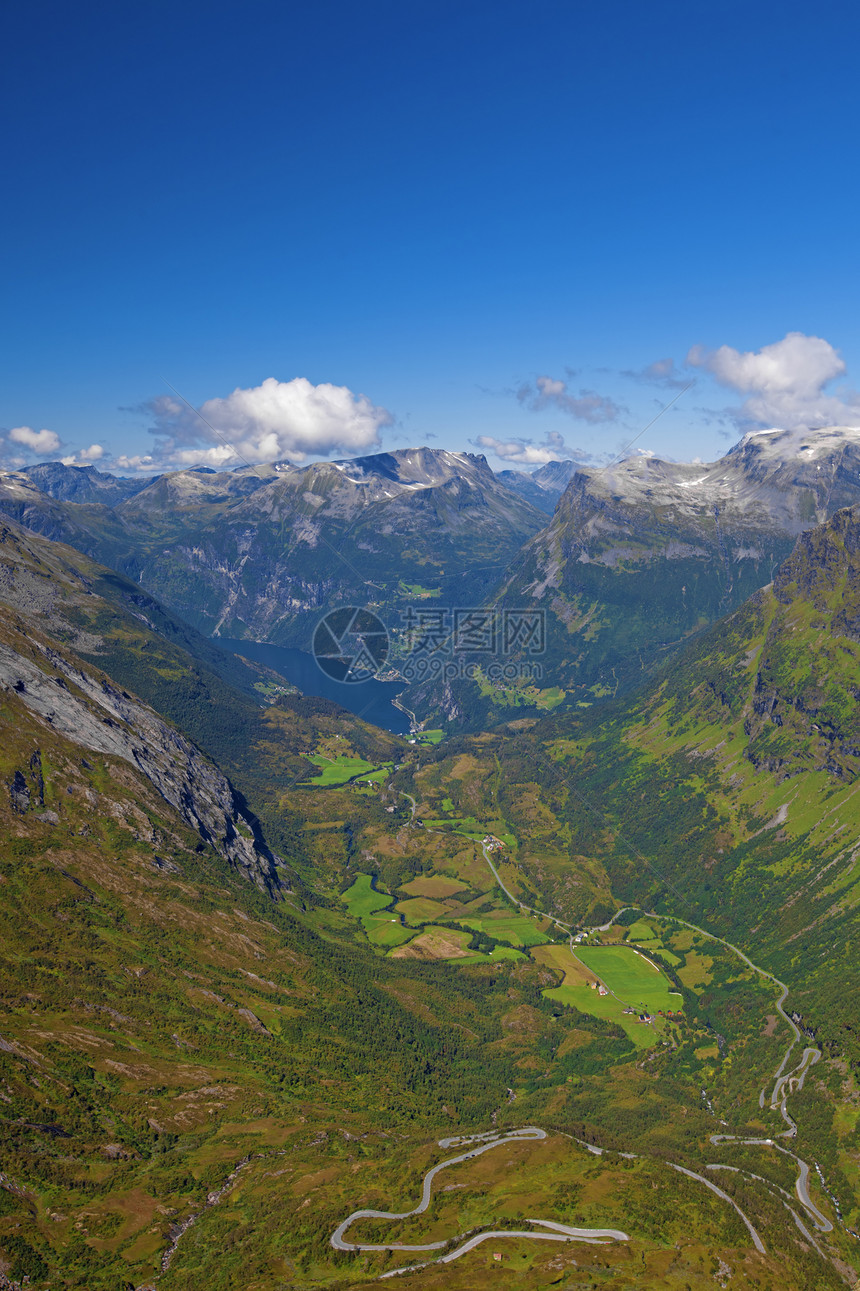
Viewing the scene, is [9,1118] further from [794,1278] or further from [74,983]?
[794,1278]

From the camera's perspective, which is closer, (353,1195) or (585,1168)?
(353,1195)

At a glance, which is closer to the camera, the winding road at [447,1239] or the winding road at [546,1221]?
the winding road at [447,1239]

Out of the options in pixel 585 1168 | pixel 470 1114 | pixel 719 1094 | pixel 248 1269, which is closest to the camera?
pixel 248 1269

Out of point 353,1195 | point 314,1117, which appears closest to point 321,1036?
point 314,1117

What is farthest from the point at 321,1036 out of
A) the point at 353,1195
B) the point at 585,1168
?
the point at 585,1168

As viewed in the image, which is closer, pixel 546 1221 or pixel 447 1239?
pixel 447 1239

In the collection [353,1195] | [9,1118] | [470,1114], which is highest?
[9,1118]

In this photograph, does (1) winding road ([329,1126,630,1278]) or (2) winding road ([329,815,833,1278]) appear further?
(2) winding road ([329,815,833,1278])

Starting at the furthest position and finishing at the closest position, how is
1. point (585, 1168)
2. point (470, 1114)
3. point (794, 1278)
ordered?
point (470, 1114) → point (585, 1168) → point (794, 1278)

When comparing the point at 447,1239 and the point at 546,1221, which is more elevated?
the point at 546,1221

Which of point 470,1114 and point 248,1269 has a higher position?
point 248,1269
